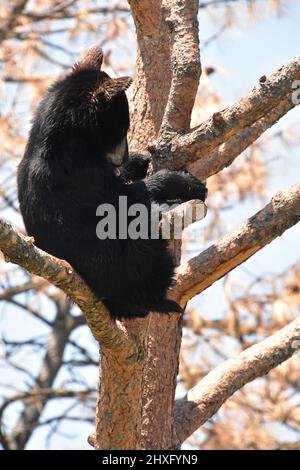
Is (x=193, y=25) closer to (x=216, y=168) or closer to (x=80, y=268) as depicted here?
(x=216, y=168)

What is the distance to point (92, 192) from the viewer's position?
14.9 ft

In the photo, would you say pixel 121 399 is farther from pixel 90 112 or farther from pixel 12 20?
pixel 12 20

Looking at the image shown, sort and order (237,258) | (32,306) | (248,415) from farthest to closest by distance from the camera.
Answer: (32,306) < (248,415) < (237,258)

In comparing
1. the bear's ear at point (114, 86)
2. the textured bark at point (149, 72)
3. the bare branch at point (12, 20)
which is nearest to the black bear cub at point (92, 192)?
the bear's ear at point (114, 86)

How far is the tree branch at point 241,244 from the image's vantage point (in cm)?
453

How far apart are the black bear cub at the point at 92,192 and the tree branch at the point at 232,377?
65 centimetres

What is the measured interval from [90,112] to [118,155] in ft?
A: 0.92

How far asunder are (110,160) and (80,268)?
72 centimetres

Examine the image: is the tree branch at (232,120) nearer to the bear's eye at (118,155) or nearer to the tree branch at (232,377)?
the bear's eye at (118,155)

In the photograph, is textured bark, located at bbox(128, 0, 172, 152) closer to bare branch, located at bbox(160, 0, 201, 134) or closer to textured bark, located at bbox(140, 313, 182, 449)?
bare branch, located at bbox(160, 0, 201, 134)

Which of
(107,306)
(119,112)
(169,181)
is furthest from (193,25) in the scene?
(107,306)

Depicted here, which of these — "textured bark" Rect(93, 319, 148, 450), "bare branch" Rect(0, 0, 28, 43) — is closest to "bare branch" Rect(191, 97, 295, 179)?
"textured bark" Rect(93, 319, 148, 450)

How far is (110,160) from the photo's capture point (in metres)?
4.84

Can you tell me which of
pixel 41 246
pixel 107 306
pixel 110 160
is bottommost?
pixel 107 306
